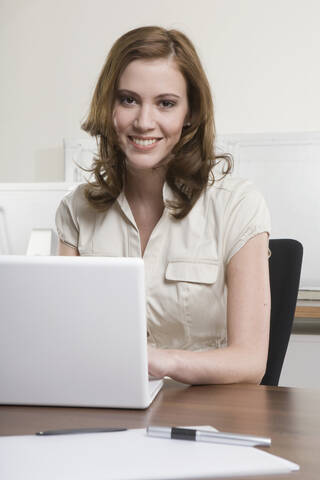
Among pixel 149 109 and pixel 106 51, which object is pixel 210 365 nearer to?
pixel 149 109

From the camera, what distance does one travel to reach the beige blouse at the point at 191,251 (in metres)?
1.43

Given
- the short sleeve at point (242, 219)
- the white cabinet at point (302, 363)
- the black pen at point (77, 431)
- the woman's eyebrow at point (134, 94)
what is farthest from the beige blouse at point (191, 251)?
the white cabinet at point (302, 363)

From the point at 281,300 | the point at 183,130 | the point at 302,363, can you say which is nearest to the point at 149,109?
the point at 183,130

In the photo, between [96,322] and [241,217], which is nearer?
[96,322]

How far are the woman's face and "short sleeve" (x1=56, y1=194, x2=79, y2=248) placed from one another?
0.63ft

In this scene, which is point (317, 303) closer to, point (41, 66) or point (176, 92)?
point (41, 66)

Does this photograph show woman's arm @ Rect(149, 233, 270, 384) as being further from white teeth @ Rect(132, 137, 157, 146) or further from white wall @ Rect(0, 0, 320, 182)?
white wall @ Rect(0, 0, 320, 182)

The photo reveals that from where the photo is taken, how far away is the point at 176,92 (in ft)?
4.82

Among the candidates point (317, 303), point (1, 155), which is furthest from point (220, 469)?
point (1, 155)

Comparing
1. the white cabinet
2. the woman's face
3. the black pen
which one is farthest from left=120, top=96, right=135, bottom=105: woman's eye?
the white cabinet

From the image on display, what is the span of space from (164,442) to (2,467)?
Result: 18 centimetres

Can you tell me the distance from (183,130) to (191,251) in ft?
1.02

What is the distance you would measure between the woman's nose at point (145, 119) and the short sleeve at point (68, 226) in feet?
0.83

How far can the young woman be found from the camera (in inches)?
56.2
